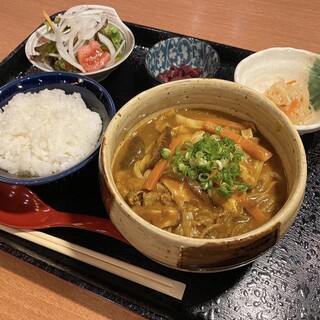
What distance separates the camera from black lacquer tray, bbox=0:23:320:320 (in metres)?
1.47

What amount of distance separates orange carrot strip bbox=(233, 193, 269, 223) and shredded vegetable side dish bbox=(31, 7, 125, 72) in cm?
137

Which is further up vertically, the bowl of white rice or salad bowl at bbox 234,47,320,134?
the bowl of white rice

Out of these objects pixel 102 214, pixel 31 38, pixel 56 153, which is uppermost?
pixel 31 38

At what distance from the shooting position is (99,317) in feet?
5.11

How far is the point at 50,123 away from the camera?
2.00 metres

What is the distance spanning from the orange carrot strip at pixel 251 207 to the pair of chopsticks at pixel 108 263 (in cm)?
37

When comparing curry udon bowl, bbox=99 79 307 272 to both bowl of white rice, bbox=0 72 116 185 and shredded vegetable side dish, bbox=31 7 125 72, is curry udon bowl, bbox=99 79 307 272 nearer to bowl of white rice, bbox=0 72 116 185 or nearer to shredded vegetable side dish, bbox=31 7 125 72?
bowl of white rice, bbox=0 72 116 185

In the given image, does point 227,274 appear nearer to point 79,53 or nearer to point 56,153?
point 56,153

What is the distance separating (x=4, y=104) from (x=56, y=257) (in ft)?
3.04

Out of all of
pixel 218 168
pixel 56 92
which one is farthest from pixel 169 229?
pixel 56 92

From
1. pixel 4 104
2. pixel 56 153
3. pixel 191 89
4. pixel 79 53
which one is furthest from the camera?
pixel 79 53

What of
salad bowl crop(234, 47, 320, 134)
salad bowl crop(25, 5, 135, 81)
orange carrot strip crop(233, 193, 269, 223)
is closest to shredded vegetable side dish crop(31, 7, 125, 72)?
salad bowl crop(25, 5, 135, 81)

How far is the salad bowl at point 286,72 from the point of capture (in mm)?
2176

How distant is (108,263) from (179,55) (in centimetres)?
145
